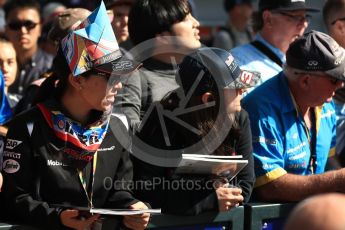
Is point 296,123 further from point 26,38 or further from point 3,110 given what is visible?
point 26,38

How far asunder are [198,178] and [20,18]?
13.0ft

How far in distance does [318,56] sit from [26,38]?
3479 mm

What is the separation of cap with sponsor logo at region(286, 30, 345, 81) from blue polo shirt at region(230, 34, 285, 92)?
0.86m

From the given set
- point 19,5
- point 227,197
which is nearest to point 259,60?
point 227,197

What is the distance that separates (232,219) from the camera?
4.18m

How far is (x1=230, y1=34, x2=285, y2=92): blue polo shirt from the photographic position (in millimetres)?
5727

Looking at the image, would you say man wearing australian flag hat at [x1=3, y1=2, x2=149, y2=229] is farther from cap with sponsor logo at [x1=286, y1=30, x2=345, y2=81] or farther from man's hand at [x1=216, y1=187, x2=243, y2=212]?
cap with sponsor logo at [x1=286, y1=30, x2=345, y2=81]

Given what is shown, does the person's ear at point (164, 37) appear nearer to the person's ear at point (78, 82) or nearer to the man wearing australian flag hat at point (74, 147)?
the man wearing australian flag hat at point (74, 147)

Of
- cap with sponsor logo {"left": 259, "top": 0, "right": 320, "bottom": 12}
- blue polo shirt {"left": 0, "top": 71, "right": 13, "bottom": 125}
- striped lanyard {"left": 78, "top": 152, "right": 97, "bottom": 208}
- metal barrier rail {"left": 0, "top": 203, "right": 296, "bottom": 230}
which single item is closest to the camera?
striped lanyard {"left": 78, "top": 152, "right": 97, "bottom": 208}

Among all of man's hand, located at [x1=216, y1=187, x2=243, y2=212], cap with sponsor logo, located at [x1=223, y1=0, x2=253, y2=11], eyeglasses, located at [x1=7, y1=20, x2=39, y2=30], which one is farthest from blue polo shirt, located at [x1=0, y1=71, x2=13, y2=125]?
cap with sponsor logo, located at [x1=223, y1=0, x2=253, y2=11]

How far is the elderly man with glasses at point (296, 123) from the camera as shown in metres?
4.52

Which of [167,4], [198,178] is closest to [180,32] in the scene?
[167,4]

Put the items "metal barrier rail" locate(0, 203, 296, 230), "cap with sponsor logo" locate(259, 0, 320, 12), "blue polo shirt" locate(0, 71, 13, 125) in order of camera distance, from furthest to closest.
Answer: "cap with sponsor logo" locate(259, 0, 320, 12) < "blue polo shirt" locate(0, 71, 13, 125) < "metal barrier rail" locate(0, 203, 296, 230)

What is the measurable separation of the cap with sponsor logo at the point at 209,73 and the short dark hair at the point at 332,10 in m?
2.30
